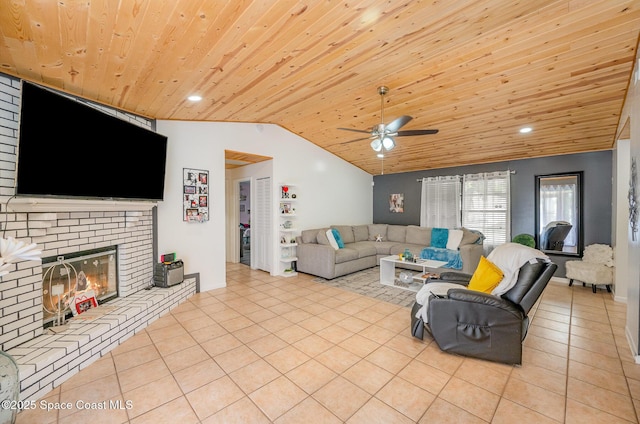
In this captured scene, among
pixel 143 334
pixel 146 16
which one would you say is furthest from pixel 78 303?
pixel 146 16

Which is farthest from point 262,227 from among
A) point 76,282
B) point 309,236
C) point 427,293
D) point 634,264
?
point 634,264

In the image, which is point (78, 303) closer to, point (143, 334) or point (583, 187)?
point (143, 334)

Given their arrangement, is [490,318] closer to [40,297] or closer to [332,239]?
[332,239]

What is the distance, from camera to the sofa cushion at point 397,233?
6568 millimetres

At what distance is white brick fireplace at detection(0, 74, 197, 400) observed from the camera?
205 cm

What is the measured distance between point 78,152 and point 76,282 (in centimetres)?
136

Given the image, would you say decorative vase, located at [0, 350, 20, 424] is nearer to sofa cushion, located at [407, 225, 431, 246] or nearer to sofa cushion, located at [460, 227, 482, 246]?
sofa cushion, located at [460, 227, 482, 246]

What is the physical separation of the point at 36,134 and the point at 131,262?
1.81 meters

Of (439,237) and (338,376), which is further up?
(439,237)

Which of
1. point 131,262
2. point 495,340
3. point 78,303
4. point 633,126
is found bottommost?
point 495,340

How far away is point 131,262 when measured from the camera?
344 cm

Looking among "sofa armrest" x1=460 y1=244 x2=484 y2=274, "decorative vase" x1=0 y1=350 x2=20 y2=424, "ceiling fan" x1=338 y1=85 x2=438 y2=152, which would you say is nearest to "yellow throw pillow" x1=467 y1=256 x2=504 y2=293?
"ceiling fan" x1=338 y1=85 x2=438 y2=152

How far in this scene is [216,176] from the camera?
14.8 feet

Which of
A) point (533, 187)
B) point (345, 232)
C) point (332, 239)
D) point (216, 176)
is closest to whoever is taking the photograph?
point (216, 176)
